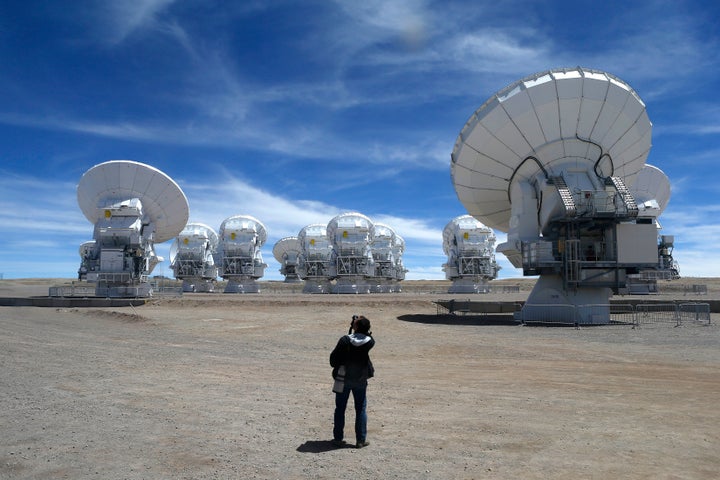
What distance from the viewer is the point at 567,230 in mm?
25250

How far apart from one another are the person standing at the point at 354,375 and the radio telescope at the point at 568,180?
63.2 feet

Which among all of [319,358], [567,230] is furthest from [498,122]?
[319,358]

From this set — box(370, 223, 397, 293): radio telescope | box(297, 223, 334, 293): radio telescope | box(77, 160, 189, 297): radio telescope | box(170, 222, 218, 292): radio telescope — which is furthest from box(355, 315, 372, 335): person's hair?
box(170, 222, 218, 292): radio telescope

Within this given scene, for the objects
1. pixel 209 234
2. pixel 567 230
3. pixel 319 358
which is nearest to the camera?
pixel 319 358

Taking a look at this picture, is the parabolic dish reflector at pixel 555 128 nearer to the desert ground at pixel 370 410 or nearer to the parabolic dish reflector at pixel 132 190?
the desert ground at pixel 370 410

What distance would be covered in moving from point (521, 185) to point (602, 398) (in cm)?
1787

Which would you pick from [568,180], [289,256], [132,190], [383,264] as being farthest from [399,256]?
[568,180]

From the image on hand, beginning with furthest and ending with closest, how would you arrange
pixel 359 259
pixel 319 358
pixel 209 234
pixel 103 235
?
pixel 209 234
pixel 359 259
pixel 103 235
pixel 319 358

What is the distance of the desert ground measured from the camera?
6.13 metres

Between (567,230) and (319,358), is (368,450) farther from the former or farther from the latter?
(567,230)

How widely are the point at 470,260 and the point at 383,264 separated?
1223 centimetres

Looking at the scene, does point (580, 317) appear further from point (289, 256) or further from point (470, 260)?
point (289, 256)

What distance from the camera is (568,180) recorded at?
25.8 meters

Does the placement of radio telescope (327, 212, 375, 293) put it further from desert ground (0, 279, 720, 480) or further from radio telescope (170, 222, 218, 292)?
desert ground (0, 279, 720, 480)
